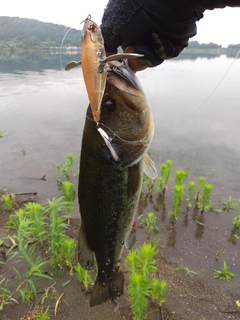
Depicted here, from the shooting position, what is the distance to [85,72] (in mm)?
1289

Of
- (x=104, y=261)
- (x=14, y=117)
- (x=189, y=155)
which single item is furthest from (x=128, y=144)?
(x=14, y=117)

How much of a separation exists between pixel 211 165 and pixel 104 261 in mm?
6918

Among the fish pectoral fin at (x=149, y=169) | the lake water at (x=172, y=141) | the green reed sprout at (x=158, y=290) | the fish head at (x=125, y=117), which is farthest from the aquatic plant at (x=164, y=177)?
the fish head at (x=125, y=117)

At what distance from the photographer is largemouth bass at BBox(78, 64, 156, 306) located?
170cm

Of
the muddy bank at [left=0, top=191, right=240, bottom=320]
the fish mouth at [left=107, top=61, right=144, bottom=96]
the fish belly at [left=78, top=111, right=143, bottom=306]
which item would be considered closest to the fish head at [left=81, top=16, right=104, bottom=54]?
the fish mouth at [left=107, top=61, right=144, bottom=96]

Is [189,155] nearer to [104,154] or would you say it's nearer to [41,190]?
[41,190]

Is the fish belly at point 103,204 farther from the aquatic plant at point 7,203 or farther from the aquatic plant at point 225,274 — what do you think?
the aquatic plant at point 7,203

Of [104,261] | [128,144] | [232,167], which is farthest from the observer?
[232,167]

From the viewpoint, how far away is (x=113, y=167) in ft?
6.28

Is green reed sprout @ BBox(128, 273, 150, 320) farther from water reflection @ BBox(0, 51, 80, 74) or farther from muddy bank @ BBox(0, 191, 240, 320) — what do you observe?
water reflection @ BBox(0, 51, 80, 74)

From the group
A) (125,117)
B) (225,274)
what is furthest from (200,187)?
(125,117)

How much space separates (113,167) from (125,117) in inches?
15.3

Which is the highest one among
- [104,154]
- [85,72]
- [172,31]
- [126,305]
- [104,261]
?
[172,31]

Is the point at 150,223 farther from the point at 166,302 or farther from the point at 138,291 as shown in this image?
the point at 138,291
